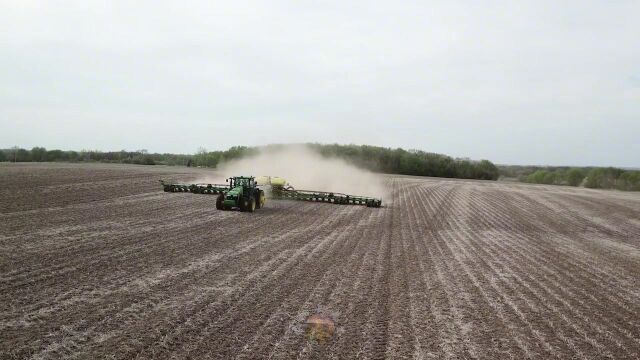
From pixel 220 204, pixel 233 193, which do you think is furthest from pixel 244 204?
pixel 220 204

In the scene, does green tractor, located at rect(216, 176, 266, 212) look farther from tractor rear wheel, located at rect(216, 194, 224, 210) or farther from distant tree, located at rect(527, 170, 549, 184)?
distant tree, located at rect(527, 170, 549, 184)

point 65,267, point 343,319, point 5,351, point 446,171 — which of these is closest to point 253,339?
point 343,319

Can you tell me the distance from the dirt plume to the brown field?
17.8 m

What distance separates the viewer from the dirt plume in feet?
135

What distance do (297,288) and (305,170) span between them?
115 ft

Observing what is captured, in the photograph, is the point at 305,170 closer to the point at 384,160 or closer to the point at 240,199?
the point at 240,199

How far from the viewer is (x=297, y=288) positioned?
11.4m

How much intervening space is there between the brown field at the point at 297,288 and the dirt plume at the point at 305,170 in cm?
1782

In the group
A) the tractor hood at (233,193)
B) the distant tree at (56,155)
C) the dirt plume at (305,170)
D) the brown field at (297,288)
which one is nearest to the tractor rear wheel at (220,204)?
the tractor hood at (233,193)

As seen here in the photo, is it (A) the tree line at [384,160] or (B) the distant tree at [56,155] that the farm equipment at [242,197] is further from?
(B) the distant tree at [56,155]

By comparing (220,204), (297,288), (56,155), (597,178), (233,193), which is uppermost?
(56,155)

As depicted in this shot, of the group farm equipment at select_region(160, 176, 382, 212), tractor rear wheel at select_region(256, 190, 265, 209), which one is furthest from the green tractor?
tractor rear wheel at select_region(256, 190, 265, 209)

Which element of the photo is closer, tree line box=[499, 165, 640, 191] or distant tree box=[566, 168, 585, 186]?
tree line box=[499, 165, 640, 191]

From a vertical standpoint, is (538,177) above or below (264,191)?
above
